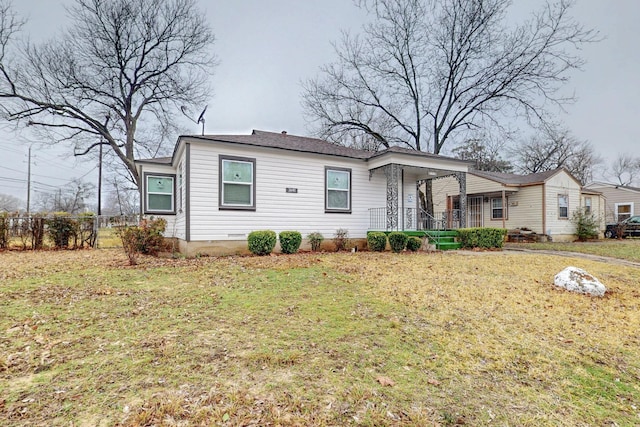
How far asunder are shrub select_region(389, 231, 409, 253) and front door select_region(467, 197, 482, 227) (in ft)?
37.2

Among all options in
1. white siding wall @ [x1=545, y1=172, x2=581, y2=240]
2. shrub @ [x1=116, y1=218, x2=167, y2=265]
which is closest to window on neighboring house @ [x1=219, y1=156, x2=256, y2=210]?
shrub @ [x1=116, y1=218, x2=167, y2=265]

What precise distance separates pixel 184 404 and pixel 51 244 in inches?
479

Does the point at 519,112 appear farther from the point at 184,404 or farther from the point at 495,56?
the point at 184,404

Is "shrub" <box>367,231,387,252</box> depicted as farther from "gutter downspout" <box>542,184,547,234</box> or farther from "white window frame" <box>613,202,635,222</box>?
"white window frame" <box>613,202,635,222</box>

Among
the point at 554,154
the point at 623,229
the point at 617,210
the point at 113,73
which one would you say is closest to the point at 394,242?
the point at 623,229

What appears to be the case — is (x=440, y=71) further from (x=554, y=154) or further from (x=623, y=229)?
(x=554, y=154)

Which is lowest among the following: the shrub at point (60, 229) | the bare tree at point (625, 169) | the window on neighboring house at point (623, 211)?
the shrub at point (60, 229)

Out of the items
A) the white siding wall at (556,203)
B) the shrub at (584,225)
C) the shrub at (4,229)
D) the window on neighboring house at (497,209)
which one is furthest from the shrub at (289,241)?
the shrub at (584,225)

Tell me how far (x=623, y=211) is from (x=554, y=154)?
34.6 ft

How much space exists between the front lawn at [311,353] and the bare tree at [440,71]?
14.4m

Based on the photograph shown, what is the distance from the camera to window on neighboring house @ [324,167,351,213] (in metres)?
11.1

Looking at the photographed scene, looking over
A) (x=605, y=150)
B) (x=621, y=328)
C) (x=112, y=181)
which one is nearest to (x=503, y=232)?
(x=621, y=328)

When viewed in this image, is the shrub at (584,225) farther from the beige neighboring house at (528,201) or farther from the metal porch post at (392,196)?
the metal porch post at (392,196)

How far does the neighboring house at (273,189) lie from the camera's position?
29.8 feet
